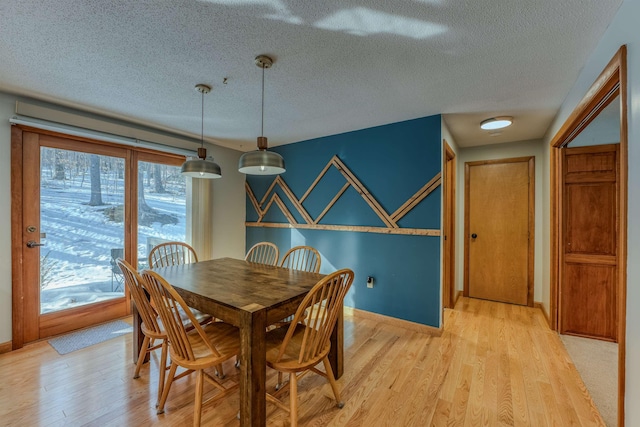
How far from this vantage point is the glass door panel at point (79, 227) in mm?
2658

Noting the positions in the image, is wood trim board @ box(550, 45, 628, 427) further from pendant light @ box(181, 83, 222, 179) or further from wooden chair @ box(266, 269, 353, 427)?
pendant light @ box(181, 83, 222, 179)

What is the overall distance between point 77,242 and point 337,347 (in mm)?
2911

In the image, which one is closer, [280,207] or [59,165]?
[59,165]

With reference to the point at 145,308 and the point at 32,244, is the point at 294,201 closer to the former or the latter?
the point at 145,308

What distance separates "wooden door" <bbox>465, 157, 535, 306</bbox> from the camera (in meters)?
3.62

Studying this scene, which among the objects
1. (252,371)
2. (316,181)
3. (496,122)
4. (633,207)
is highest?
(496,122)

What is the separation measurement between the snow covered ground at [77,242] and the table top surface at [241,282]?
50.0 inches

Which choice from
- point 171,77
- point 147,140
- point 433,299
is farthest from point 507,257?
point 147,140

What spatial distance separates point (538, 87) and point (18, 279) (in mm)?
4862

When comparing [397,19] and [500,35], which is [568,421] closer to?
[500,35]

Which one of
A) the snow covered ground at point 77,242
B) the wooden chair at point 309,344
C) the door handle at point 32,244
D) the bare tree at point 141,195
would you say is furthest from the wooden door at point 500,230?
the door handle at point 32,244

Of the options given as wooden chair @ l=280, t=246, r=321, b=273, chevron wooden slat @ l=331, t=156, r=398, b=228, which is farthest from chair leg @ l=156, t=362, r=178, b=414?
chevron wooden slat @ l=331, t=156, r=398, b=228

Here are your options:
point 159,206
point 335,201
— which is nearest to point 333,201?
point 335,201

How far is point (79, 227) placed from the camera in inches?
112
